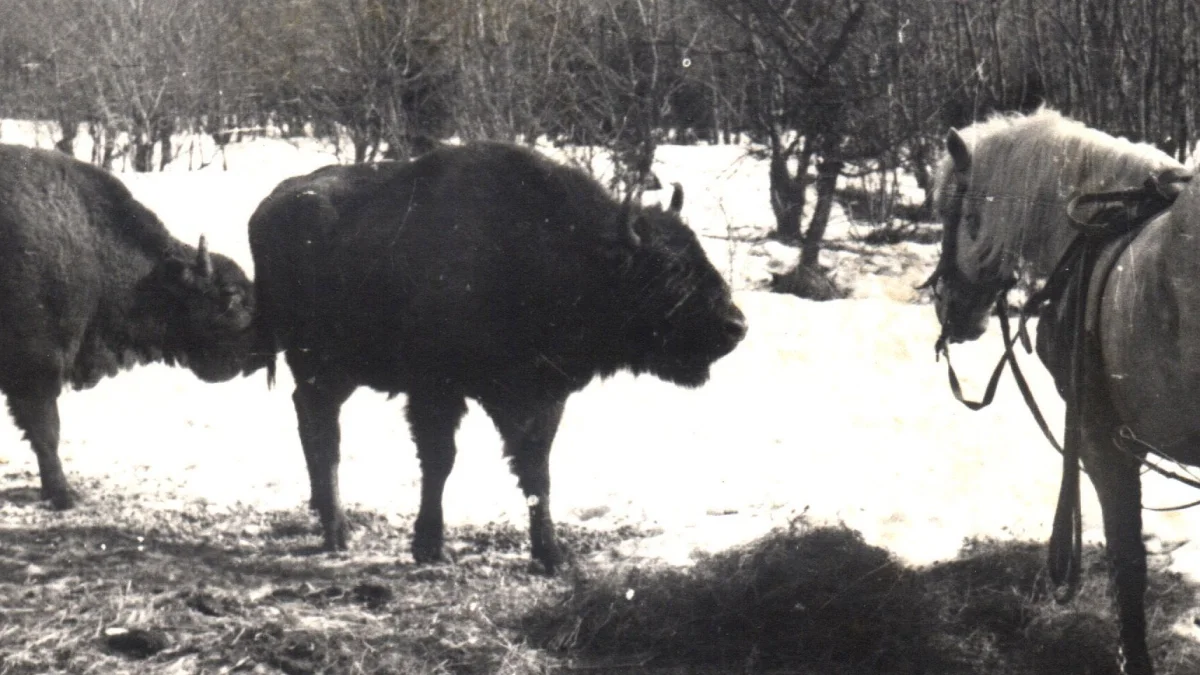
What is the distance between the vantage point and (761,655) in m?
5.04

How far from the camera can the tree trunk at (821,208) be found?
30.9 feet

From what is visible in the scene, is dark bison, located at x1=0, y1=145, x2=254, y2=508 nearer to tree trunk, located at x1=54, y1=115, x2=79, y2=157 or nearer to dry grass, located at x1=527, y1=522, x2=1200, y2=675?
tree trunk, located at x1=54, y1=115, x2=79, y2=157

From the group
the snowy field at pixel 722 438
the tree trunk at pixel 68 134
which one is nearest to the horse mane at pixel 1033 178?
the snowy field at pixel 722 438

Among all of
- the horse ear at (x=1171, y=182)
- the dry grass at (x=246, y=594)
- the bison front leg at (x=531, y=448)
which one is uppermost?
the horse ear at (x=1171, y=182)

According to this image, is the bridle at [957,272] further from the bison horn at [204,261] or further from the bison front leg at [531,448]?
the bison horn at [204,261]

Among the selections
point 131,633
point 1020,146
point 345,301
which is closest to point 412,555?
point 345,301

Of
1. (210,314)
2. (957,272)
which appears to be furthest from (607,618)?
(210,314)

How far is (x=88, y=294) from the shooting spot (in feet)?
27.3

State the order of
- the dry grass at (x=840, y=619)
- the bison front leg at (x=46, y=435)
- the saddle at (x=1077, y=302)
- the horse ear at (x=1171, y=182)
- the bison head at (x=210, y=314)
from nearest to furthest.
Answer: the horse ear at (x=1171, y=182)
the saddle at (x=1077, y=302)
the dry grass at (x=840, y=619)
the bison front leg at (x=46, y=435)
the bison head at (x=210, y=314)

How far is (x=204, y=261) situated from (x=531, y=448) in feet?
8.52

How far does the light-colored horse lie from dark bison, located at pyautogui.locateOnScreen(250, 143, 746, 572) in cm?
158

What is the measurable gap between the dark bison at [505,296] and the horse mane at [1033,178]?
1663 millimetres

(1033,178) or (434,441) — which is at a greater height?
(1033,178)

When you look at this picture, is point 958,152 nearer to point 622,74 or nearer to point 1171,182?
point 1171,182
